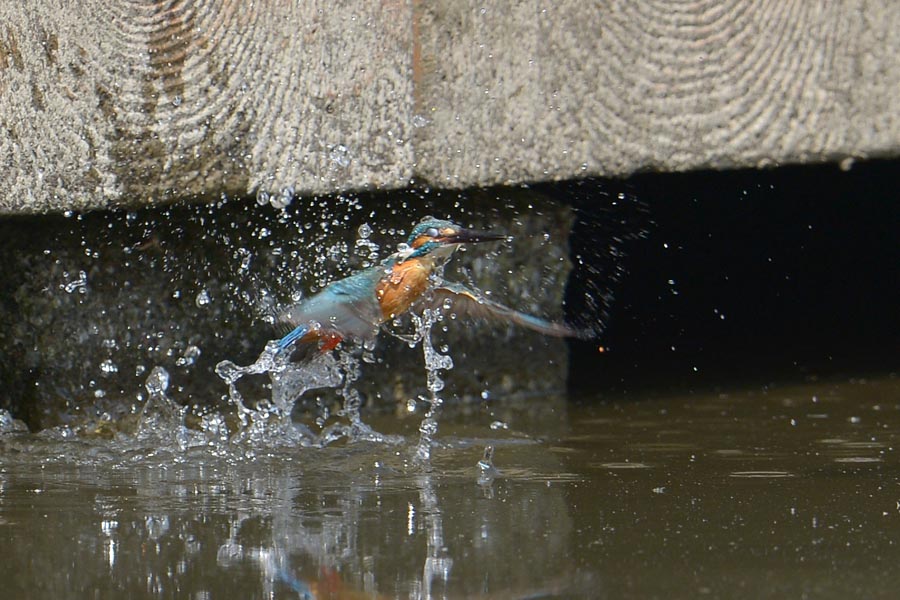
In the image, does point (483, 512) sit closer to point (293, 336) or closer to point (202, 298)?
point (293, 336)

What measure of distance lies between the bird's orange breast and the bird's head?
0.02m

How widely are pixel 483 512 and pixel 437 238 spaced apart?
689 millimetres

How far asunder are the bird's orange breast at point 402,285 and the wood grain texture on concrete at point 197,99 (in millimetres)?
162

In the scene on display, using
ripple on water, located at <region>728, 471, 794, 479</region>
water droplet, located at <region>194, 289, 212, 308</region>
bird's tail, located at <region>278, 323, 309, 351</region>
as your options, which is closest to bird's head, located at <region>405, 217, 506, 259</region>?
bird's tail, located at <region>278, 323, 309, 351</region>

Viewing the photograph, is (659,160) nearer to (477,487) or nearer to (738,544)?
(477,487)

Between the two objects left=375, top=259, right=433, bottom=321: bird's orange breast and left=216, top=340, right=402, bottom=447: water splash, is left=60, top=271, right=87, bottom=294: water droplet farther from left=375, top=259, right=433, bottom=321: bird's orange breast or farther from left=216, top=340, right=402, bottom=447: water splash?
left=375, top=259, right=433, bottom=321: bird's orange breast

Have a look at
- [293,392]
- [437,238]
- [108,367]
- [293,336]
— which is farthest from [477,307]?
[108,367]

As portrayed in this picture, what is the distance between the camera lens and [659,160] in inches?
102

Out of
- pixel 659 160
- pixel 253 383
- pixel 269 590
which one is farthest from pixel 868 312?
pixel 269 590

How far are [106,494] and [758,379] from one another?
1.82 m

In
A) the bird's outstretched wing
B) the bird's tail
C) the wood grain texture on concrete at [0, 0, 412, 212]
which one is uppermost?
the wood grain texture on concrete at [0, 0, 412, 212]

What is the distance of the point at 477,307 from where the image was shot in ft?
8.37

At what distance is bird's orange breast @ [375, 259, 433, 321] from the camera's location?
2.57m

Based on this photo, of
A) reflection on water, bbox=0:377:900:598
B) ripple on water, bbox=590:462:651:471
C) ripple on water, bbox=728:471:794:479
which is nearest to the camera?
reflection on water, bbox=0:377:900:598
